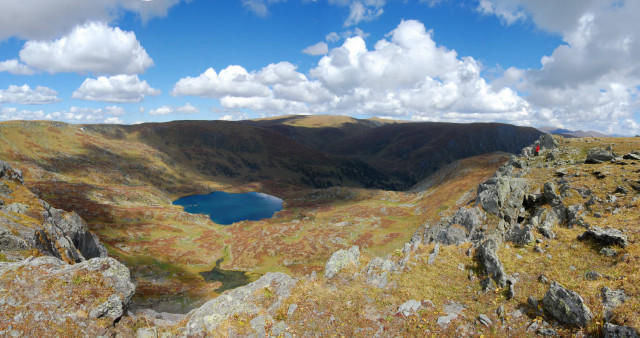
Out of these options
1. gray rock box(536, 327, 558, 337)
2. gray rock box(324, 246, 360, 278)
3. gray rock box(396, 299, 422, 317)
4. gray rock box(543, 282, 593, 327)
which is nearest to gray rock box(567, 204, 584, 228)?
gray rock box(543, 282, 593, 327)

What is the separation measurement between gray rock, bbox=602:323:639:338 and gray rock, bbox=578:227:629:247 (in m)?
8.46

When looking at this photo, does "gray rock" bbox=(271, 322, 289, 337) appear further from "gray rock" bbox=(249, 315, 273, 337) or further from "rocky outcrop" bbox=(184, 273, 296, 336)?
"rocky outcrop" bbox=(184, 273, 296, 336)

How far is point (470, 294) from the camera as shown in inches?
647

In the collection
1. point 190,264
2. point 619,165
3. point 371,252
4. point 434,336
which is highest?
point 619,165

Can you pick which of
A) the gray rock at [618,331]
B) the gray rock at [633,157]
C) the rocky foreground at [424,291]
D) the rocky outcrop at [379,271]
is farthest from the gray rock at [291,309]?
the gray rock at [633,157]

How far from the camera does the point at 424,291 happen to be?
1733 cm

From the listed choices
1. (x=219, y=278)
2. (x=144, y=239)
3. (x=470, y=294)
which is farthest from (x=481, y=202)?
(x=144, y=239)

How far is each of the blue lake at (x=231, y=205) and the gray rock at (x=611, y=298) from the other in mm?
123748

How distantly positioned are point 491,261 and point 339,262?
10.8 m

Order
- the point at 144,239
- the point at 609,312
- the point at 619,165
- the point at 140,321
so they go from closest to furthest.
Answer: the point at 609,312
the point at 140,321
the point at 619,165
the point at 144,239

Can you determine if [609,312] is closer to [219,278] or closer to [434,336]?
[434,336]

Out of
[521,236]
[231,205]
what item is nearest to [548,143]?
[521,236]

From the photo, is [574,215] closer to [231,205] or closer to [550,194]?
[550,194]

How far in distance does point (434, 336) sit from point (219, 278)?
58.5 meters
